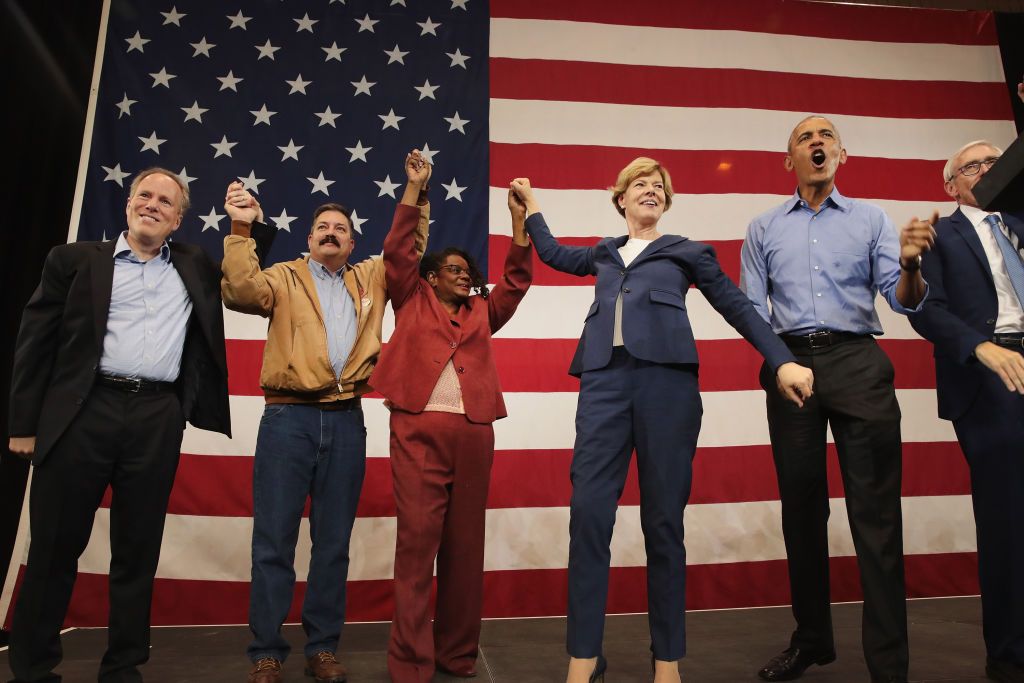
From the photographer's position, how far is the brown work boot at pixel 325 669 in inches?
92.2

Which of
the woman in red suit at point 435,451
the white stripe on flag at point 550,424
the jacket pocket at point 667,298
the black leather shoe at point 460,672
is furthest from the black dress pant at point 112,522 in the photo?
the jacket pocket at point 667,298

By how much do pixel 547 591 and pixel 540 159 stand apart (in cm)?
220

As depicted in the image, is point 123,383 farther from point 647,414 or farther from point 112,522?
point 647,414

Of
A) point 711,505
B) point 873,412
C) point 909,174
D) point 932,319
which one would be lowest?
point 711,505

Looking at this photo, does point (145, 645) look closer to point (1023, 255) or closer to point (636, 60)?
point (1023, 255)

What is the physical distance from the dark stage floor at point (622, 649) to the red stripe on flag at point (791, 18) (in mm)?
3150

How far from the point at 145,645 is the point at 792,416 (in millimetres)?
2074

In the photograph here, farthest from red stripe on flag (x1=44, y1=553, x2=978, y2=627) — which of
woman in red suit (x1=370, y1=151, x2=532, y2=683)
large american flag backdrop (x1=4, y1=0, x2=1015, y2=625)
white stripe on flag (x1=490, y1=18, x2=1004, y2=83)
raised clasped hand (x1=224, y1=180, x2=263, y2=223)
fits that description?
white stripe on flag (x1=490, y1=18, x2=1004, y2=83)

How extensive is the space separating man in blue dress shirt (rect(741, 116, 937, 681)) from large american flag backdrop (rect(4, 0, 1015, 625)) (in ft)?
4.45

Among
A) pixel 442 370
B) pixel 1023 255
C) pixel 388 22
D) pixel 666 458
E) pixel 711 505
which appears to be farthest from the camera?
pixel 388 22

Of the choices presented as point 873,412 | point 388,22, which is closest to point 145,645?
point 873,412

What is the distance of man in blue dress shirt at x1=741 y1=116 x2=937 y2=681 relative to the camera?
2135 millimetres

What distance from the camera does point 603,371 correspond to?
2.12m

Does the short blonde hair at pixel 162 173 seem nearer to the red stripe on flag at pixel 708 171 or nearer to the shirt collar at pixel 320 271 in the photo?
the shirt collar at pixel 320 271
